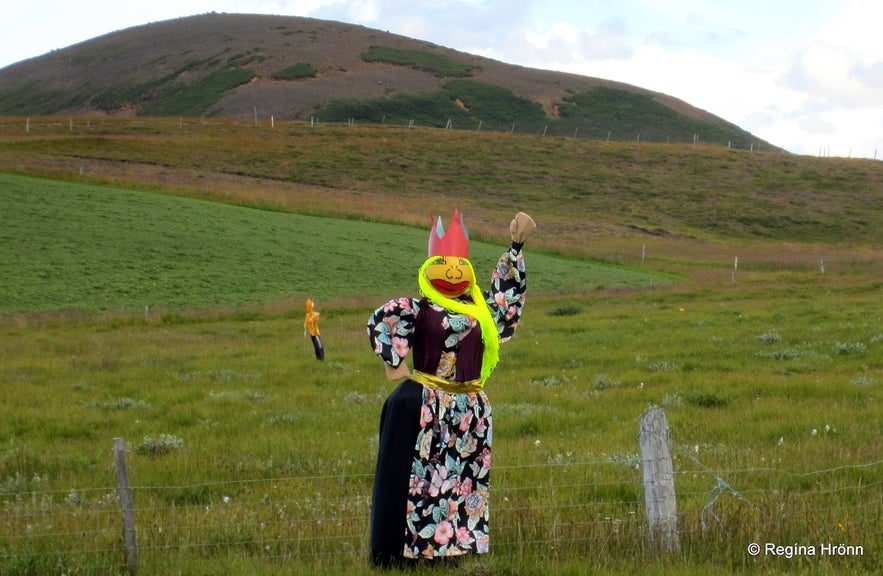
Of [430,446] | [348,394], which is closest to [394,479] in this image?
[430,446]

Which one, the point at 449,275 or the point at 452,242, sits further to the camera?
the point at 452,242

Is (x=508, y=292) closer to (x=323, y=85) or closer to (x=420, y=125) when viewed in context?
(x=420, y=125)

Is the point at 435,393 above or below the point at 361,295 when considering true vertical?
above

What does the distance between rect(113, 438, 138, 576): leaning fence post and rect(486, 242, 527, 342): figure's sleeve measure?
2.82 metres

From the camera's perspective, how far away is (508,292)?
23.8 ft

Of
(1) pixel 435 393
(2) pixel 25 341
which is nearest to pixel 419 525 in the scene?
(1) pixel 435 393

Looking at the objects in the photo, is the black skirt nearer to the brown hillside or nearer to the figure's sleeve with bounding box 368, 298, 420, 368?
the figure's sleeve with bounding box 368, 298, 420, 368

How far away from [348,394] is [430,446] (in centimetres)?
793

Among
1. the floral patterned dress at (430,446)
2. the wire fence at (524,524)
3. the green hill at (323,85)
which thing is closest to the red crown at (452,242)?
the floral patterned dress at (430,446)

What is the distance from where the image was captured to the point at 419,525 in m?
6.48

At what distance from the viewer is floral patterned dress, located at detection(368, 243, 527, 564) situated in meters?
6.46

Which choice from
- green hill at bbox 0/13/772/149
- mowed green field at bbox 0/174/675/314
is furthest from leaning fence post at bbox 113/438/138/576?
green hill at bbox 0/13/772/149

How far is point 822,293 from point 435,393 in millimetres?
25902

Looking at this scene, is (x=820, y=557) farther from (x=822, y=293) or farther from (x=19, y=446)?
(x=822, y=293)
